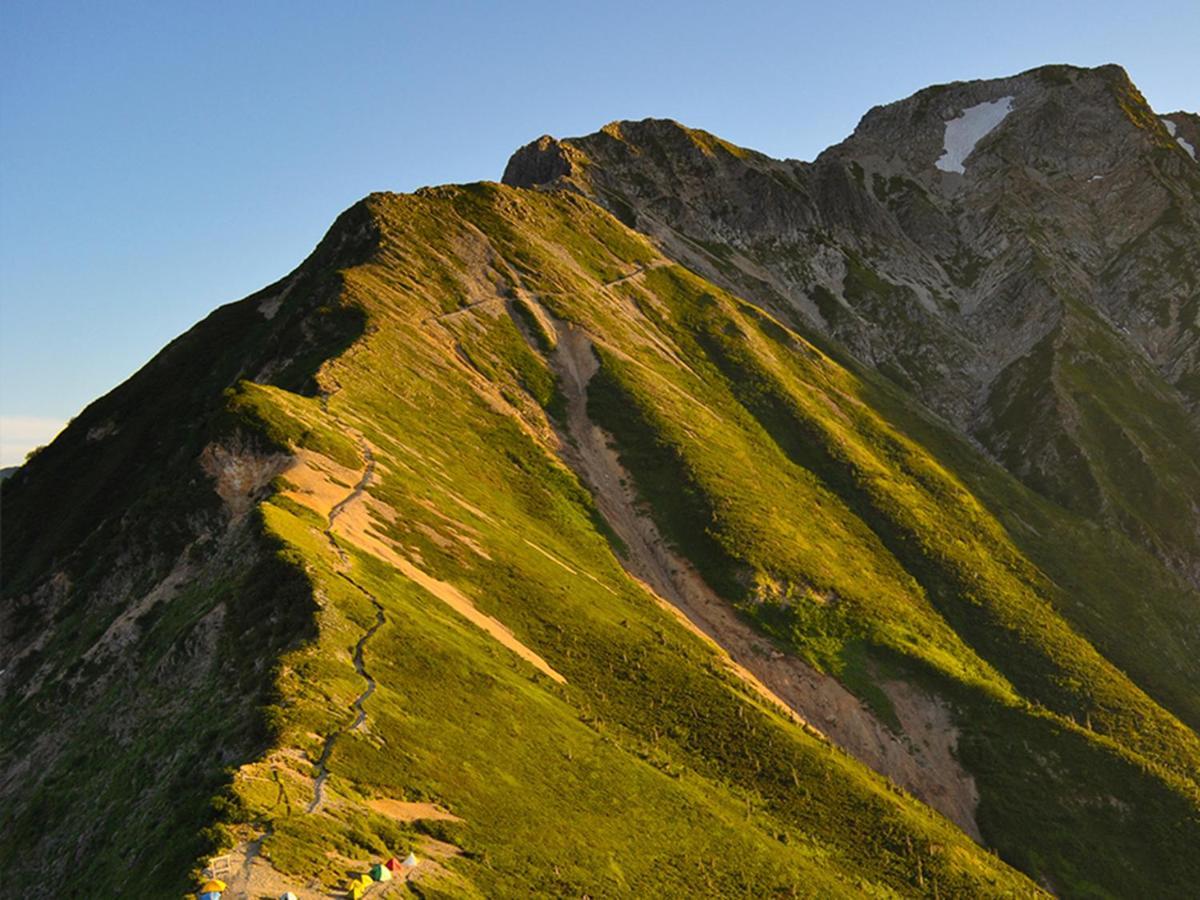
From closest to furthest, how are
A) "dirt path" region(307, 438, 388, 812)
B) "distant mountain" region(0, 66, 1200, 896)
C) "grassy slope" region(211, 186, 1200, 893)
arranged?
"dirt path" region(307, 438, 388, 812) < "distant mountain" region(0, 66, 1200, 896) < "grassy slope" region(211, 186, 1200, 893)

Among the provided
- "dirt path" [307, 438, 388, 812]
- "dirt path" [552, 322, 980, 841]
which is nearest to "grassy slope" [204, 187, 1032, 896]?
"dirt path" [307, 438, 388, 812]

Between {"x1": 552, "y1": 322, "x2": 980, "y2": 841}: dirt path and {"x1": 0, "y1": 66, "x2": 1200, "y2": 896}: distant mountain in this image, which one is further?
{"x1": 552, "y1": 322, "x2": 980, "y2": 841}: dirt path

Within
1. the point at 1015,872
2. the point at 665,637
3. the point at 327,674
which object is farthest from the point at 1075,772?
the point at 327,674

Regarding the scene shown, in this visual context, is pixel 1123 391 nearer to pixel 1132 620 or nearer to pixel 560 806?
pixel 1132 620

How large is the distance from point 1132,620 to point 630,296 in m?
92.2

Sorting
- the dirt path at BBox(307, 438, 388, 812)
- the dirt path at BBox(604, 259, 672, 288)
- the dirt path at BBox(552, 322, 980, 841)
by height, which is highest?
the dirt path at BBox(604, 259, 672, 288)

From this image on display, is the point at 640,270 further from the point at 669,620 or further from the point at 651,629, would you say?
the point at 651,629

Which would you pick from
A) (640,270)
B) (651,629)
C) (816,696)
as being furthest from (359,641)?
(640,270)

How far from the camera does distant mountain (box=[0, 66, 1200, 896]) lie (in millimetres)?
37469

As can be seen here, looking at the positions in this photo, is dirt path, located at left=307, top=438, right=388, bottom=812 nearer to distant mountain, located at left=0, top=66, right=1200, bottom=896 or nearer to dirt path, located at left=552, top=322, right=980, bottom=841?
distant mountain, located at left=0, top=66, right=1200, bottom=896

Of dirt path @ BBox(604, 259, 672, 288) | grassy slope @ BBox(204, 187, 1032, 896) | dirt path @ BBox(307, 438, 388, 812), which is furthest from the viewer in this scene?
dirt path @ BBox(604, 259, 672, 288)

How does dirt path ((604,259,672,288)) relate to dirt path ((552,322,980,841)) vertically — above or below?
above

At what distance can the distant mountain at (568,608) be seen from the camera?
37.5m

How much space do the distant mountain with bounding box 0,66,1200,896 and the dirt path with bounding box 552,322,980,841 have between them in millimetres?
399
